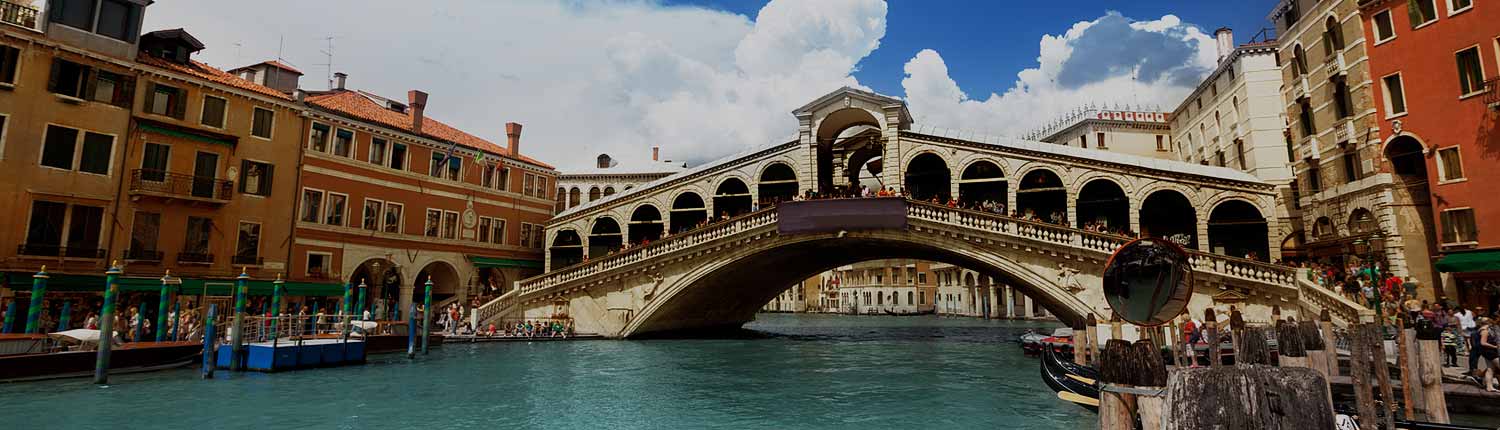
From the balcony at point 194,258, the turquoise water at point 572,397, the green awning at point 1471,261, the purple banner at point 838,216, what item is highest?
the purple banner at point 838,216

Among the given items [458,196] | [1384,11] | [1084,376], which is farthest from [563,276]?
[1384,11]

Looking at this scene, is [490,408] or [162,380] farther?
[162,380]

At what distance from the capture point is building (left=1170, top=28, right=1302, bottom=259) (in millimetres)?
25266

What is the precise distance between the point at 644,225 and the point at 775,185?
7.09 m

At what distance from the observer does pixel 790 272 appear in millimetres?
30516

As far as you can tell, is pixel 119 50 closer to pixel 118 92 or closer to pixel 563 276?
pixel 118 92

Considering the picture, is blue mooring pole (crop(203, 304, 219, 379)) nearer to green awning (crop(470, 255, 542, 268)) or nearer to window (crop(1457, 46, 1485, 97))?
green awning (crop(470, 255, 542, 268))

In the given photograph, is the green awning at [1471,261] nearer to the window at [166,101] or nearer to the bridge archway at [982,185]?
the bridge archway at [982,185]

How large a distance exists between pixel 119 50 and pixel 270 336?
11.0m

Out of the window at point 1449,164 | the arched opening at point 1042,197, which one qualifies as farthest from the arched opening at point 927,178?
the window at point 1449,164

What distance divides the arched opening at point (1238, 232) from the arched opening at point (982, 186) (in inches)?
278

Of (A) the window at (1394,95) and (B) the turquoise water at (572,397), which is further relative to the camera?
(A) the window at (1394,95)

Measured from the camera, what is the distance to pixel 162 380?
14586mm

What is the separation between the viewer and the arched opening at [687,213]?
3160 centimetres
